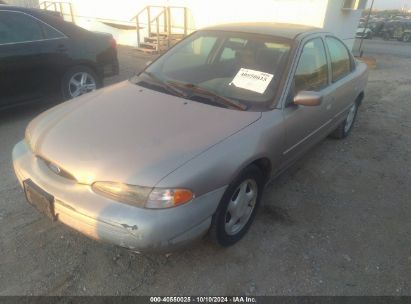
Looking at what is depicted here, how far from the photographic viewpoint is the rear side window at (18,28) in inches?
175

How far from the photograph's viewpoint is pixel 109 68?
5.79m

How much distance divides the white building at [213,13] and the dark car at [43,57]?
15.8 feet

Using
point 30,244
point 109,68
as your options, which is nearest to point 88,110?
point 30,244

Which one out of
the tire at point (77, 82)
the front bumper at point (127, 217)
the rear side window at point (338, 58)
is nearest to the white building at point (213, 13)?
the rear side window at point (338, 58)

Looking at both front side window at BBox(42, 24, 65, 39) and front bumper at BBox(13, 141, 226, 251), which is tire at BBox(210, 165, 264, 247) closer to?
front bumper at BBox(13, 141, 226, 251)

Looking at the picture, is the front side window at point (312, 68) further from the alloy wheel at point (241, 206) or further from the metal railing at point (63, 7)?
the metal railing at point (63, 7)

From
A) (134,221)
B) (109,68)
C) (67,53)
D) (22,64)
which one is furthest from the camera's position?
(109,68)

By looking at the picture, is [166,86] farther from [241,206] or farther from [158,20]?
[158,20]

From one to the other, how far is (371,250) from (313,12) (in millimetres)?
7031

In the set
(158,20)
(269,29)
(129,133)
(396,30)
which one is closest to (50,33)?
(269,29)

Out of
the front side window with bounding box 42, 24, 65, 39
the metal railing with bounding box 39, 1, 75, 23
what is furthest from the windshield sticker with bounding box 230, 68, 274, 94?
the metal railing with bounding box 39, 1, 75, 23

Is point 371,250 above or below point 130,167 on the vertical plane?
below

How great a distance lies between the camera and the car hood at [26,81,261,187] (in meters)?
2.06

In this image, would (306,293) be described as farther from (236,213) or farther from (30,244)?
(30,244)
